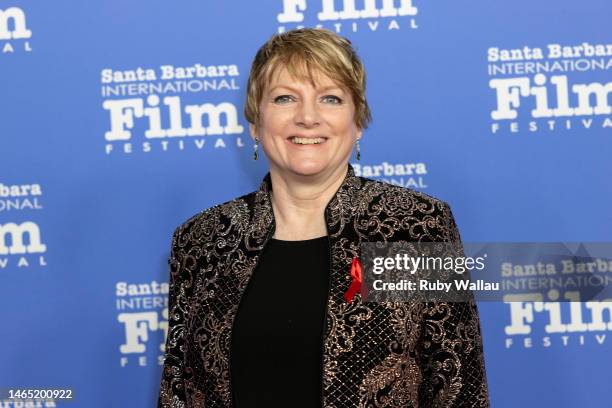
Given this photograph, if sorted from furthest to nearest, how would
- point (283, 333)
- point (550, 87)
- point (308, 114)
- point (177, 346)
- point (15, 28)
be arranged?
1. point (15, 28)
2. point (550, 87)
3. point (177, 346)
4. point (308, 114)
5. point (283, 333)

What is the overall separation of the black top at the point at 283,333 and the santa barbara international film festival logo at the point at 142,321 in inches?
31.8

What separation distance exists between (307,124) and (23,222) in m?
1.12

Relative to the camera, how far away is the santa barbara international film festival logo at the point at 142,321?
8.44 ft

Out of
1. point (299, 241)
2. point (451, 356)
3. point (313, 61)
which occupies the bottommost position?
point (451, 356)

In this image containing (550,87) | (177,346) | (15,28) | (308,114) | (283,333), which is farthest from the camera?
(15,28)

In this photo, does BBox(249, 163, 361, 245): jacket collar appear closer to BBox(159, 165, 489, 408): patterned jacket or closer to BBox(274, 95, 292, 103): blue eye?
BBox(159, 165, 489, 408): patterned jacket

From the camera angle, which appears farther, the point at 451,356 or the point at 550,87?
the point at 550,87

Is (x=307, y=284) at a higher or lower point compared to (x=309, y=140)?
lower

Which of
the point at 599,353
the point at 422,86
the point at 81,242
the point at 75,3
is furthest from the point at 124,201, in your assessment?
the point at 599,353

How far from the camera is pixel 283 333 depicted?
1.75 meters

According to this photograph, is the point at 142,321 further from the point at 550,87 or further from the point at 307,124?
the point at 550,87

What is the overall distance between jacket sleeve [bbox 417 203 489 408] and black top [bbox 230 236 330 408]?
0.74 feet

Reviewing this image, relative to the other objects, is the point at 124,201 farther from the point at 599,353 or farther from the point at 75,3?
the point at 599,353

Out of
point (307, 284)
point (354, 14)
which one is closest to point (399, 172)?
point (354, 14)
